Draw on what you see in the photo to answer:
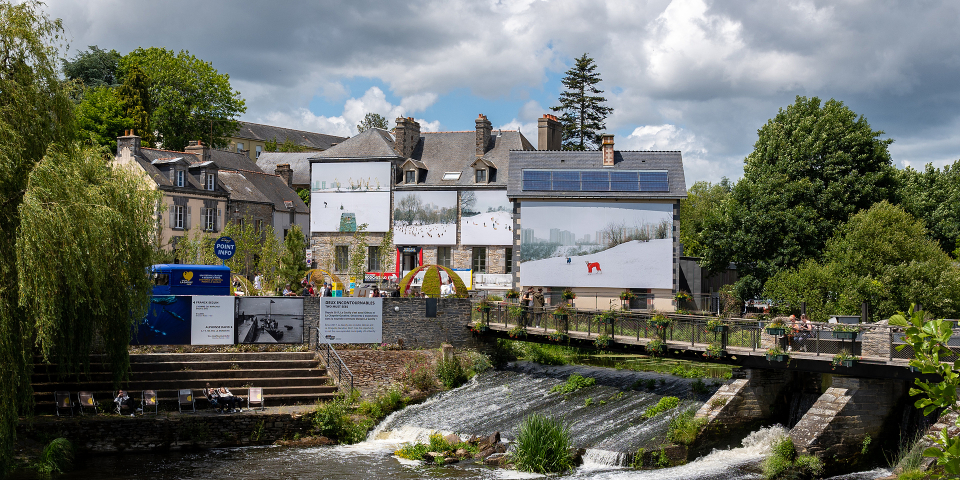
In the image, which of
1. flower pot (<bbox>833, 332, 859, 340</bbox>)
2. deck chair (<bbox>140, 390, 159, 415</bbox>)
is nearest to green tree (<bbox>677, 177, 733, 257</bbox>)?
flower pot (<bbox>833, 332, 859, 340</bbox>)

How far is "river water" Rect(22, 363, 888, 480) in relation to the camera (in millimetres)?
19281

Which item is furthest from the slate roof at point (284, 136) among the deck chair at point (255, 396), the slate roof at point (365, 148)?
the deck chair at point (255, 396)

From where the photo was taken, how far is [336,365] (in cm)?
2780

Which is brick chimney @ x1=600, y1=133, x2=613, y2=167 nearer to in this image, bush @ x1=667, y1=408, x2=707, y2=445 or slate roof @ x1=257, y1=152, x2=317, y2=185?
bush @ x1=667, y1=408, x2=707, y2=445

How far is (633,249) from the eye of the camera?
3759cm

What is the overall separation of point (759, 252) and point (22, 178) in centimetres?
2637

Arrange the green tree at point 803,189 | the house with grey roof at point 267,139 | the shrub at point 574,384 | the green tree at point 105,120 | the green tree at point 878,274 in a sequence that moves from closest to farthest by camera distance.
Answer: the shrub at point 574,384 → the green tree at point 878,274 → the green tree at point 803,189 → the green tree at point 105,120 → the house with grey roof at point 267,139

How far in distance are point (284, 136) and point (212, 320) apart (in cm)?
7442

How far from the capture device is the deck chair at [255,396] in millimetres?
24859

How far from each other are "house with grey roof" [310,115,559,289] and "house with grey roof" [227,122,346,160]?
39.9m

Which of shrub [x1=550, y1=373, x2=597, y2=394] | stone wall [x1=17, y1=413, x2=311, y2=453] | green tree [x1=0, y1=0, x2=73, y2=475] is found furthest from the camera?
shrub [x1=550, y1=373, x2=597, y2=394]

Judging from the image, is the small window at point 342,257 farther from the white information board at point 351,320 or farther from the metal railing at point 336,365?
the metal railing at point 336,365

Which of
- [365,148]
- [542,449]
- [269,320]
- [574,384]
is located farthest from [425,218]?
[542,449]

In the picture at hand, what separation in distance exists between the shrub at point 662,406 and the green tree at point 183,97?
1867 inches
